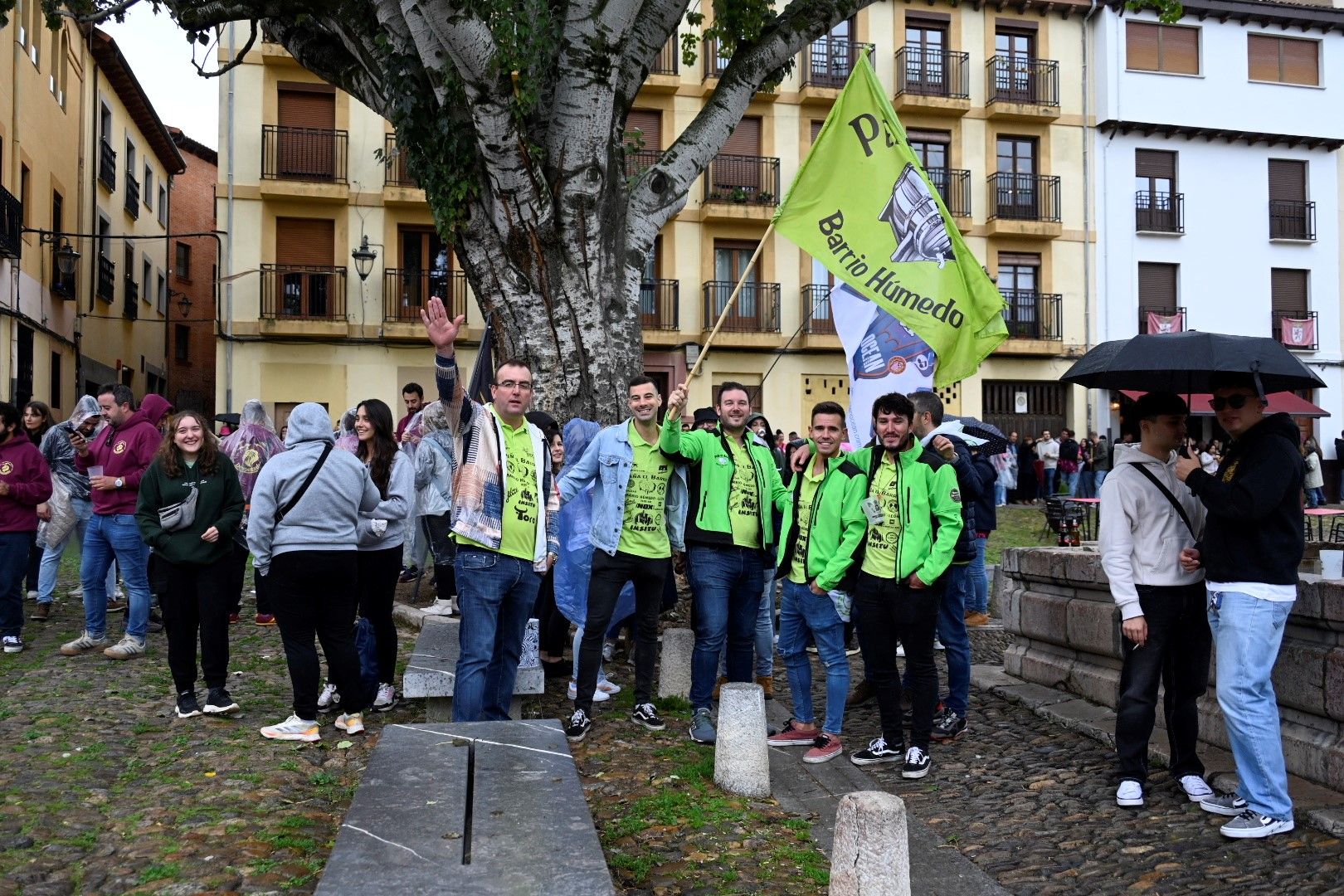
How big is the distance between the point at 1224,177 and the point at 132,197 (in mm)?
28763

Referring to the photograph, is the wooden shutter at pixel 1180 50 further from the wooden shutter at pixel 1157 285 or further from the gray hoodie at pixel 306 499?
the gray hoodie at pixel 306 499

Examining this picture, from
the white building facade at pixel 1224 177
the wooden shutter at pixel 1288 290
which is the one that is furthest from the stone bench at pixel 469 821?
the wooden shutter at pixel 1288 290

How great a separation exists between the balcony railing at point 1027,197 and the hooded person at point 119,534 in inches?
1002

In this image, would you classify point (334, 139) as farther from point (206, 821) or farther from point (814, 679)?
point (206, 821)

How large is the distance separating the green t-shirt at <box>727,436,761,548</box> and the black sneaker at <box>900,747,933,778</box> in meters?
1.38

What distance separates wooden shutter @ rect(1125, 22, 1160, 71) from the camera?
30.8 m

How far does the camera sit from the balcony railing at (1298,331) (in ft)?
104

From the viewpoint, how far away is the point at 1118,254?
31.1 metres

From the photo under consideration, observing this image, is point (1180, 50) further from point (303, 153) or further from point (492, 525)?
point (492, 525)

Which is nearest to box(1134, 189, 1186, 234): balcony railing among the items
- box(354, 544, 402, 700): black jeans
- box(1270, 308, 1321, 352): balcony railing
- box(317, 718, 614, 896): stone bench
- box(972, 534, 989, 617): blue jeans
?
box(1270, 308, 1321, 352): balcony railing

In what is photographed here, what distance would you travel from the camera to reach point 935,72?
3048cm

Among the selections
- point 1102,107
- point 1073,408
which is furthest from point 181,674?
point 1102,107

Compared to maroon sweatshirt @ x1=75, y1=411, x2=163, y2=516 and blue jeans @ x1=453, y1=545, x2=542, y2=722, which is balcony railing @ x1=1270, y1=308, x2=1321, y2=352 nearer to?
maroon sweatshirt @ x1=75, y1=411, x2=163, y2=516

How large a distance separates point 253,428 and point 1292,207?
30.8 meters
